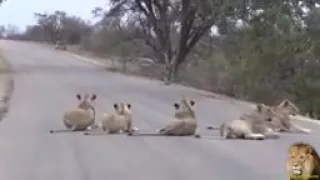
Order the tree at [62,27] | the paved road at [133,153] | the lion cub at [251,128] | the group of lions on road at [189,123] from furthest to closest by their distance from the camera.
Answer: the tree at [62,27] < the group of lions on road at [189,123] < the lion cub at [251,128] < the paved road at [133,153]

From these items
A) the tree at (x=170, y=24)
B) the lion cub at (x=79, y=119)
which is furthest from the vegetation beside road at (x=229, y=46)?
the lion cub at (x=79, y=119)

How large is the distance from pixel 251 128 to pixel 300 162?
1140 centimetres

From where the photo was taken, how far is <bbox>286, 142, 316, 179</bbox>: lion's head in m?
2.35

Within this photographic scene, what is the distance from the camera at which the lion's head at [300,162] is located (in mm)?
2354

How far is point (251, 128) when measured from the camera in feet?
44.9

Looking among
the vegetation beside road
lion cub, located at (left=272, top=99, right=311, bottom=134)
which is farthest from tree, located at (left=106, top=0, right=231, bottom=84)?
lion cub, located at (left=272, top=99, right=311, bottom=134)

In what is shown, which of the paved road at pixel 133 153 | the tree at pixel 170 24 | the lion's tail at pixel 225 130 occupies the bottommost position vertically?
the paved road at pixel 133 153

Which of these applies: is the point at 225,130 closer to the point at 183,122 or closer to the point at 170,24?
the point at 183,122

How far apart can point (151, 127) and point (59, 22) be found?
96.3m

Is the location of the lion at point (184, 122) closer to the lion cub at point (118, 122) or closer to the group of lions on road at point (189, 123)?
the group of lions on road at point (189, 123)

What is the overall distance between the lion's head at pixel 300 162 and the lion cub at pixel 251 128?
1110cm

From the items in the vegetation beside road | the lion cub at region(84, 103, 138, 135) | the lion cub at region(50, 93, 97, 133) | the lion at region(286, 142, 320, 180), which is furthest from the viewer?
the vegetation beside road

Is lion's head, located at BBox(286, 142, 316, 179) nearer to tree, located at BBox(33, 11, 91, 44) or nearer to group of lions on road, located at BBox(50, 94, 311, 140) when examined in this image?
group of lions on road, located at BBox(50, 94, 311, 140)

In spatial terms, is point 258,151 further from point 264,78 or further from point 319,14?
point 264,78
